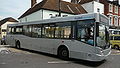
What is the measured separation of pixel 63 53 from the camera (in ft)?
37.8

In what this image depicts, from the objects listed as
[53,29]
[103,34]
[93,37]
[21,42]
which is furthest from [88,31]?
[21,42]

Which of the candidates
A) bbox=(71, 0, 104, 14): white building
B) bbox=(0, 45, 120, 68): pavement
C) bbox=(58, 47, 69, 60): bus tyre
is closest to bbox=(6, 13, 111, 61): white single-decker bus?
bbox=(58, 47, 69, 60): bus tyre

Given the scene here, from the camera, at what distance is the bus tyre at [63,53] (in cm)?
1128

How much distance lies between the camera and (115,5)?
43.7 metres

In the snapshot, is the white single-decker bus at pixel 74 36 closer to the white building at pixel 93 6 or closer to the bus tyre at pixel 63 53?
the bus tyre at pixel 63 53

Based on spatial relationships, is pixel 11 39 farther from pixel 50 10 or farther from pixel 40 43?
pixel 50 10

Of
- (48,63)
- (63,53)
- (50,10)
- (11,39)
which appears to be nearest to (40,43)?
(63,53)

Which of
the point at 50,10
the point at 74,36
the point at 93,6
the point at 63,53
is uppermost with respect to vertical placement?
the point at 93,6

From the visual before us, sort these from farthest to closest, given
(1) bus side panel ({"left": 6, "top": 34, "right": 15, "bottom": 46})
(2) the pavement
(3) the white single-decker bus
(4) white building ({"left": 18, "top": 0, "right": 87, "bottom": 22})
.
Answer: (4) white building ({"left": 18, "top": 0, "right": 87, "bottom": 22}) → (1) bus side panel ({"left": 6, "top": 34, "right": 15, "bottom": 46}) → (3) the white single-decker bus → (2) the pavement

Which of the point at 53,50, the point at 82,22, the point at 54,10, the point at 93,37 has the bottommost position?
the point at 53,50

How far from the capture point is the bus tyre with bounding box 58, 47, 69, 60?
11284 millimetres

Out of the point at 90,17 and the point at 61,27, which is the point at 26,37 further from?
the point at 90,17

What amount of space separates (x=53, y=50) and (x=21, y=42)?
554 centimetres

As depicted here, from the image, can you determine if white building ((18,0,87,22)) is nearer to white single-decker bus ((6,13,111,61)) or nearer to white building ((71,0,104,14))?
white building ((71,0,104,14))
